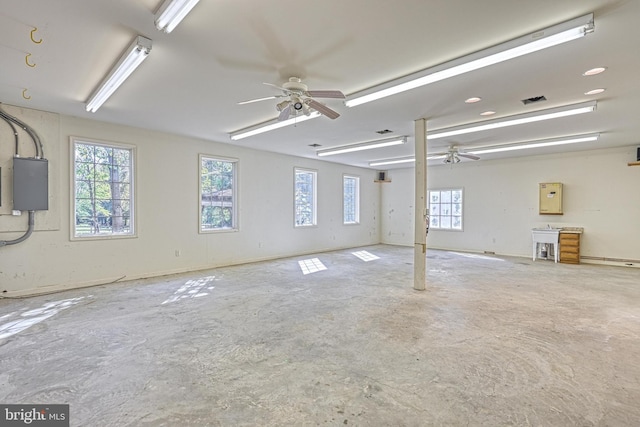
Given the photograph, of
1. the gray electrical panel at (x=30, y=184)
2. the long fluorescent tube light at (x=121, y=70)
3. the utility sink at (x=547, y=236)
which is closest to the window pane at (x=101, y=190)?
the gray electrical panel at (x=30, y=184)

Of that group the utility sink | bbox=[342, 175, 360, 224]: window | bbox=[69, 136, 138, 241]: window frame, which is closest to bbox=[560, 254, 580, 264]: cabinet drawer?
the utility sink

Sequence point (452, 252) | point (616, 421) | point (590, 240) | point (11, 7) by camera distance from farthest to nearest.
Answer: point (452, 252), point (590, 240), point (11, 7), point (616, 421)

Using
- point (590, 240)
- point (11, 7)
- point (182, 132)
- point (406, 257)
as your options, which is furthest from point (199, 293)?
point (590, 240)

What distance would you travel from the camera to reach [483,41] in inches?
107

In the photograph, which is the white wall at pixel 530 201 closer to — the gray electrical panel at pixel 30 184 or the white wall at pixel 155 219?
the white wall at pixel 155 219

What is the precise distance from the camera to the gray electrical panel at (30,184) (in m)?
4.42

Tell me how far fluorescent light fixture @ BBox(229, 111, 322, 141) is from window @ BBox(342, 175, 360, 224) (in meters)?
4.76

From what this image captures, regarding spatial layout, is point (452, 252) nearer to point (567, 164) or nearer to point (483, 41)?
point (567, 164)

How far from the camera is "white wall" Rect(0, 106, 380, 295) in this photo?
15.1 ft

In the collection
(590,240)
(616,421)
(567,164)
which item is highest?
(567,164)

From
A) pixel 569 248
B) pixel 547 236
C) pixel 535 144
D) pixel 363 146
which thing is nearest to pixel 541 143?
pixel 535 144

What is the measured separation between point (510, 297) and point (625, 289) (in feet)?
7.49

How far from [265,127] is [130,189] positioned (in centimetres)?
275

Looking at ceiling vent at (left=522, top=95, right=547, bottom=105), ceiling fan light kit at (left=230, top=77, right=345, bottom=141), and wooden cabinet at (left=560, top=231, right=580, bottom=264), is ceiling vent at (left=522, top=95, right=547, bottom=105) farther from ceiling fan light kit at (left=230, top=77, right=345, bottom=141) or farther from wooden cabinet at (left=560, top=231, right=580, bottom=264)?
wooden cabinet at (left=560, top=231, right=580, bottom=264)
